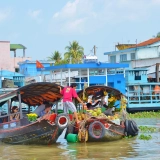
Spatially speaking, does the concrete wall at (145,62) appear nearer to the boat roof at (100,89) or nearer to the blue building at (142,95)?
the blue building at (142,95)

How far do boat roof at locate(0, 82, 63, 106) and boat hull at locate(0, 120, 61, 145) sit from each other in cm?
106

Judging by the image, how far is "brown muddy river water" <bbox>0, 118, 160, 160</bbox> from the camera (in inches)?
490

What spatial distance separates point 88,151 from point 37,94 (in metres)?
4.16

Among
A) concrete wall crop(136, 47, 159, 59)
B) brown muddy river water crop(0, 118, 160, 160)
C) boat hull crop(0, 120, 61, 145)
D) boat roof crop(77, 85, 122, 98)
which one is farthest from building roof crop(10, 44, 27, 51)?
boat hull crop(0, 120, 61, 145)

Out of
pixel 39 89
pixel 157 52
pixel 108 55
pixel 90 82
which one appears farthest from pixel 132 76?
pixel 39 89

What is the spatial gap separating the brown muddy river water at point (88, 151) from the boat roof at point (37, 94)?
1.63 m

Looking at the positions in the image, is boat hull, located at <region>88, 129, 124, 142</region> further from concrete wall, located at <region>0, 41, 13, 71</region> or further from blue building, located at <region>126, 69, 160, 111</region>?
concrete wall, located at <region>0, 41, 13, 71</region>

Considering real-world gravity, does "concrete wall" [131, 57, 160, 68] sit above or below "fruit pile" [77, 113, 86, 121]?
above

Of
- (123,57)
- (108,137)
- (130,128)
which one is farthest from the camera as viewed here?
(123,57)

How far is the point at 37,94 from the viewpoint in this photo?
55.7ft

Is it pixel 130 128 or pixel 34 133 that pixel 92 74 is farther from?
pixel 34 133

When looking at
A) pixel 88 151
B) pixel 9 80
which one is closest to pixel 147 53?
pixel 9 80

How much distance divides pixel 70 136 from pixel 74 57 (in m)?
44.3

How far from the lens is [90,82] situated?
3073cm
